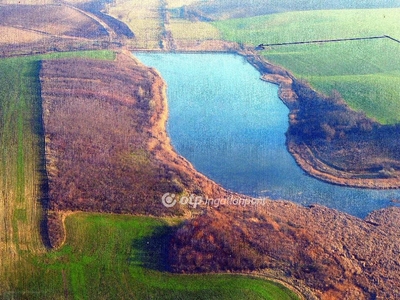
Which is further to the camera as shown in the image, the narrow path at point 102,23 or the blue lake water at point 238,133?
the narrow path at point 102,23

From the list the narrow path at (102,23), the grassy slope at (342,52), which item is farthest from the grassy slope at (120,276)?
the narrow path at (102,23)

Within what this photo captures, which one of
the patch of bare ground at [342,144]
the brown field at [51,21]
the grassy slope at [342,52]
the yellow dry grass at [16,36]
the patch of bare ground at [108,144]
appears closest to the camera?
the patch of bare ground at [108,144]

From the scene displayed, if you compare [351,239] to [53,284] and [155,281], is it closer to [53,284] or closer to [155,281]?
[155,281]

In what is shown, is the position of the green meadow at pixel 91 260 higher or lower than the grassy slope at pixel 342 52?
lower

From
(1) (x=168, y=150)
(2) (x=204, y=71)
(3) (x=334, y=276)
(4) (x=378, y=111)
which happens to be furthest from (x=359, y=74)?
(3) (x=334, y=276)

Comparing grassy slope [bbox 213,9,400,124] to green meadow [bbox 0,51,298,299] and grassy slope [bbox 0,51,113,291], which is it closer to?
green meadow [bbox 0,51,298,299]

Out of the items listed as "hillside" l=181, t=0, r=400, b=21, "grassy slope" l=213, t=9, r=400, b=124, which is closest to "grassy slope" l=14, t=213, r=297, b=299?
"grassy slope" l=213, t=9, r=400, b=124

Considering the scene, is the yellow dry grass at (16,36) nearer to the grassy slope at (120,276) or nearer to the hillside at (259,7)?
the hillside at (259,7)
